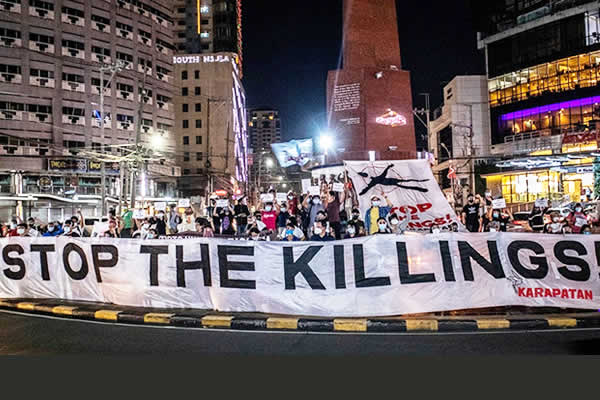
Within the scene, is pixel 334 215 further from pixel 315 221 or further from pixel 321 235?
pixel 321 235

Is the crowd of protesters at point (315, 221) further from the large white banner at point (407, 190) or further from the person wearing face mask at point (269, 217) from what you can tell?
the large white banner at point (407, 190)

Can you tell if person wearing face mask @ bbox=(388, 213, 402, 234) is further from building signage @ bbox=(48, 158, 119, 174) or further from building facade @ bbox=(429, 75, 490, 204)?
building signage @ bbox=(48, 158, 119, 174)

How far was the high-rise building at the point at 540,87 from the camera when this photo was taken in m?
43.6

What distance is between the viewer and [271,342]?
7.98 m

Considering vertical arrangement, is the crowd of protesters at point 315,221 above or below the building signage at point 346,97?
below

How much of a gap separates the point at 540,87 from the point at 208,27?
80.6 metres

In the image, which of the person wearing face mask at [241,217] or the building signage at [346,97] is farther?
the building signage at [346,97]

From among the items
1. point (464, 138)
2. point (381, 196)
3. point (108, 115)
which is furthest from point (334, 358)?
point (108, 115)

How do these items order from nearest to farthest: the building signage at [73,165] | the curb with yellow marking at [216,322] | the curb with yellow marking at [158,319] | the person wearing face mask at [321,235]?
the curb with yellow marking at [216,322] → the curb with yellow marking at [158,319] → the person wearing face mask at [321,235] → the building signage at [73,165]

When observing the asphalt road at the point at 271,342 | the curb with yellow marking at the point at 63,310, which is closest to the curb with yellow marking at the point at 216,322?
the asphalt road at the point at 271,342

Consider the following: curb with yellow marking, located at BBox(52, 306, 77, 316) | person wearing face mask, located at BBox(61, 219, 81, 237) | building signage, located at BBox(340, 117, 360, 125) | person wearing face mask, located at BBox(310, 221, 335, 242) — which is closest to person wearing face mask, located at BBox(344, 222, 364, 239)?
person wearing face mask, located at BBox(310, 221, 335, 242)

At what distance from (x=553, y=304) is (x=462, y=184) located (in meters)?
46.5

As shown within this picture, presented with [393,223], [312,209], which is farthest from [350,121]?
[393,223]

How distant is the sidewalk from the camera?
874cm
